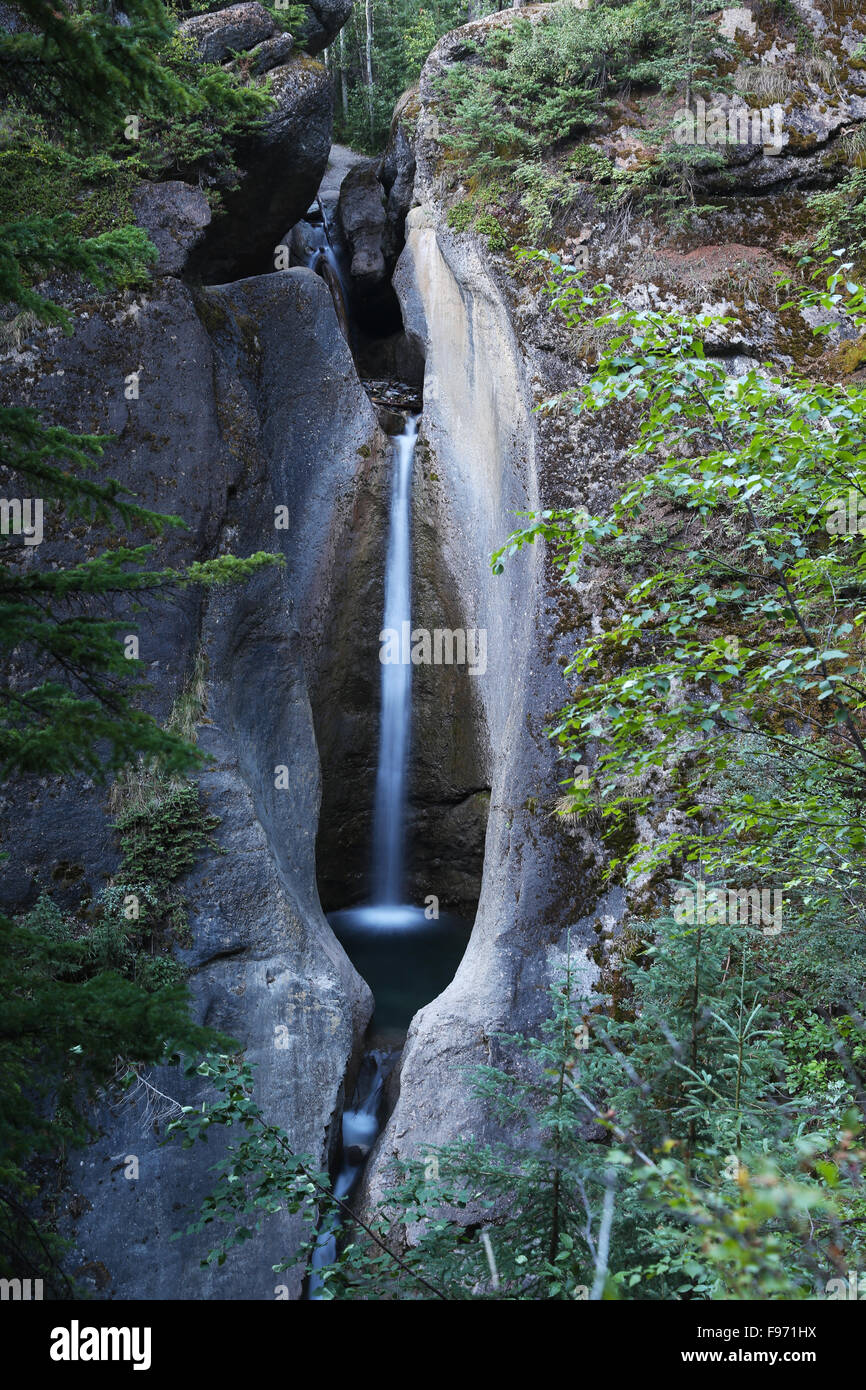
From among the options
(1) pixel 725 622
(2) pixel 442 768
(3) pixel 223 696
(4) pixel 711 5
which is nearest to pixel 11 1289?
(3) pixel 223 696

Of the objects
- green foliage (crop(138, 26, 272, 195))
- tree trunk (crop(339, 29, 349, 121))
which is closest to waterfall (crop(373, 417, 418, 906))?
green foliage (crop(138, 26, 272, 195))

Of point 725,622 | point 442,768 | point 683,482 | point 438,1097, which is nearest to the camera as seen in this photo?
point 683,482

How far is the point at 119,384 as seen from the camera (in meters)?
10.3

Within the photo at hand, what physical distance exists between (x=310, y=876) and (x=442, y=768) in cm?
333

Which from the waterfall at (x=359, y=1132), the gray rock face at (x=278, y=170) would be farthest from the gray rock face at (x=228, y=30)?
the waterfall at (x=359, y=1132)

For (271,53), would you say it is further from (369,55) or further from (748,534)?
(369,55)

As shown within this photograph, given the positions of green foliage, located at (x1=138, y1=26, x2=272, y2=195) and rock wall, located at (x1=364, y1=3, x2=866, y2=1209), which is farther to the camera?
green foliage, located at (x1=138, y1=26, x2=272, y2=195)

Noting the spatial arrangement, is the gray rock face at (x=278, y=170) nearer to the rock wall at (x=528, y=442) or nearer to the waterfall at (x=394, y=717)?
the rock wall at (x=528, y=442)

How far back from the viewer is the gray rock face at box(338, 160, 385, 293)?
17.0m

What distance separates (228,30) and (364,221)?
18.4ft

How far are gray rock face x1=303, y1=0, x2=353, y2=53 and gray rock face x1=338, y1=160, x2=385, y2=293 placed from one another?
2941mm

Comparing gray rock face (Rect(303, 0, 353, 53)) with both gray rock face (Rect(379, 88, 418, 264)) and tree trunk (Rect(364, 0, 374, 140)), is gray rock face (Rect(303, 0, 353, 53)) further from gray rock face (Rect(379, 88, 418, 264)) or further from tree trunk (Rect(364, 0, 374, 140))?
tree trunk (Rect(364, 0, 374, 140))

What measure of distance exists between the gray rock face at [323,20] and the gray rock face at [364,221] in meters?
2.94
